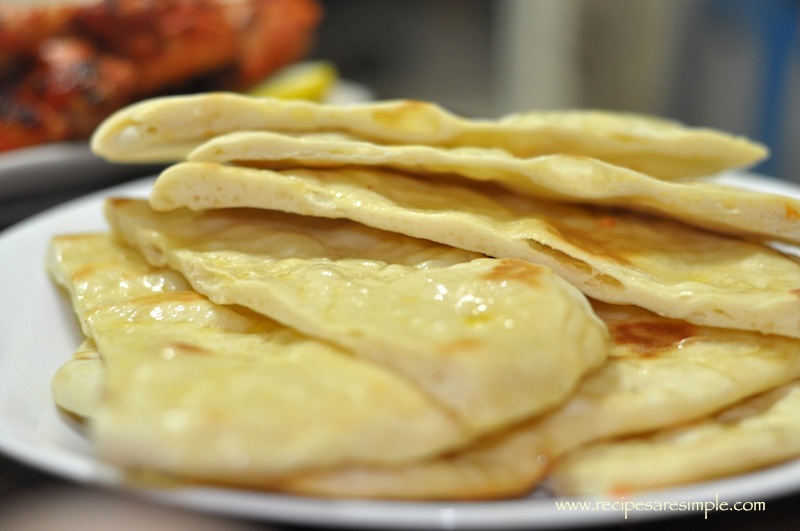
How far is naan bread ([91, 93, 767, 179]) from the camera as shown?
1.79m

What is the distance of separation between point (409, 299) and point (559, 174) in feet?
1.52

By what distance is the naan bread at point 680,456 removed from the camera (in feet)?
3.93

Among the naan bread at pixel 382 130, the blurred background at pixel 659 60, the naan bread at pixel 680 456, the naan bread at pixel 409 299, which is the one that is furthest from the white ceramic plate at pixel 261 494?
the blurred background at pixel 659 60

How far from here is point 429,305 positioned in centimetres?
134

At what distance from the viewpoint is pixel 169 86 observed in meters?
3.80

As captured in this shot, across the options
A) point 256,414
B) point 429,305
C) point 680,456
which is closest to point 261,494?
point 256,414

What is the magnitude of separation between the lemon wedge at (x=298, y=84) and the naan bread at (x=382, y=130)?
2191mm

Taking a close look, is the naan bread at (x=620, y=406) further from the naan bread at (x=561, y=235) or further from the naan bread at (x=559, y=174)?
the naan bread at (x=559, y=174)

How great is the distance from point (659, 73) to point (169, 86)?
10.3 feet

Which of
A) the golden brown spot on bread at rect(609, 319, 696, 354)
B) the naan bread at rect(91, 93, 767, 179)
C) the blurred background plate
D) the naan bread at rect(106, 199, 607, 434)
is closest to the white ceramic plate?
the naan bread at rect(106, 199, 607, 434)

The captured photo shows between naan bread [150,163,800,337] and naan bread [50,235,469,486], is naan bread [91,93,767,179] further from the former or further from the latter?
naan bread [50,235,469,486]

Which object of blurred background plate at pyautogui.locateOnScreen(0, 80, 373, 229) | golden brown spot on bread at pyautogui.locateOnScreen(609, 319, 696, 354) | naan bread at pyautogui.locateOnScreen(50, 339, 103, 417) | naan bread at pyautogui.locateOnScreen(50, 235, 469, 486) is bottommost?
blurred background plate at pyautogui.locateOnScreen(0, 80, 373, 229)

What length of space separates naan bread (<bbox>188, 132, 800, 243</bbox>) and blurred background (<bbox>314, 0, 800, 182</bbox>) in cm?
333

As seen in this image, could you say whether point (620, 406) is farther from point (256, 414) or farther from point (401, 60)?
point (401, 60)
